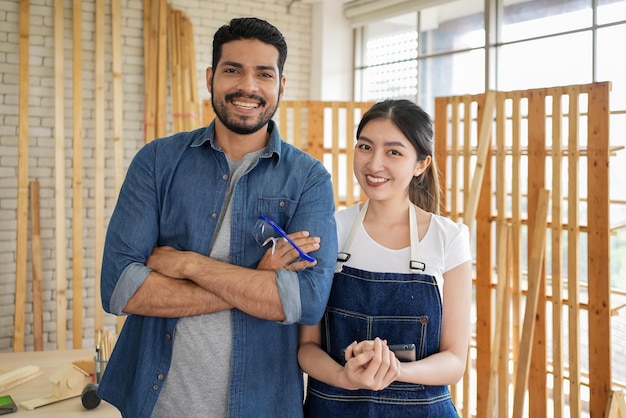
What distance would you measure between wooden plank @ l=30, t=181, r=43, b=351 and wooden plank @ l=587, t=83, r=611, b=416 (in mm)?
4646

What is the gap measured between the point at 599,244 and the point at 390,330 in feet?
7.98

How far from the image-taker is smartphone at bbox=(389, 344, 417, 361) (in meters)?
1.83

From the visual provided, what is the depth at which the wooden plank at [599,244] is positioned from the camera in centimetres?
377

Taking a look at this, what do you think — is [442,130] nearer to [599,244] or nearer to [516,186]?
[516,186]

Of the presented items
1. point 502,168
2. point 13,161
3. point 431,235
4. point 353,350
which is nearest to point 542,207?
point 502,168

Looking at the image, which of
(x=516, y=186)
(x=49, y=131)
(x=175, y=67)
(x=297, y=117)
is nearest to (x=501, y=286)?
(x=516, y=186)

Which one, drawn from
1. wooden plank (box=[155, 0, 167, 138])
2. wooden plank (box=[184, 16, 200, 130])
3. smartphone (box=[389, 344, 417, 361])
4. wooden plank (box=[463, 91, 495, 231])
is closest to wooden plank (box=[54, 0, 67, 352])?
wooden plank (box=[155, 0, 167, 138])

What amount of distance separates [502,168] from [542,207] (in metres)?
0.43

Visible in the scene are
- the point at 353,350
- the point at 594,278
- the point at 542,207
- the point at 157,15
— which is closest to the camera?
the point at 353,350

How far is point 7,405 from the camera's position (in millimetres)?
2596

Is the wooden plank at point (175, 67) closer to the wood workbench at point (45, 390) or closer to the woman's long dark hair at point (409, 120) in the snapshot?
the wood workbench at point (45, 390)

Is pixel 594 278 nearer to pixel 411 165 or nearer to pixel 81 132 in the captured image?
pixel 411 165

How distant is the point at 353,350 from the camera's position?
170cm

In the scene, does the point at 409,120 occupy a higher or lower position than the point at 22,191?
higher
